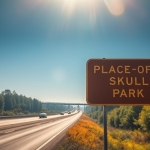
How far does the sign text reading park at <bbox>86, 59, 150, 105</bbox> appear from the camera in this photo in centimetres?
551

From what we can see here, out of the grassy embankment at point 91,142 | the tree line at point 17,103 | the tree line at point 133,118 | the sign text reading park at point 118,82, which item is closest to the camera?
the sign text reading park at point 118,82

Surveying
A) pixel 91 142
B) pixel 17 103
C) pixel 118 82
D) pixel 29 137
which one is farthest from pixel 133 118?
pixel 17 103

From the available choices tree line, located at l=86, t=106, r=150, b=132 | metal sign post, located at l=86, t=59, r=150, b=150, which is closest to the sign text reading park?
metal sign post, located at l=86, t=59, r=150, b=150

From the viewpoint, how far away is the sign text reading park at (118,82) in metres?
5.51

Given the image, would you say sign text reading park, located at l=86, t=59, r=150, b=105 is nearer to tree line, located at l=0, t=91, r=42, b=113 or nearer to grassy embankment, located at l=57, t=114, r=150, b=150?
grassy embankment, located at l=57, t=114, r=150, b=150

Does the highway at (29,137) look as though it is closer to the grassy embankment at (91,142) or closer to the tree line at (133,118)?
the grassy embankment at (91,142)

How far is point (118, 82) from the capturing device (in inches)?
219

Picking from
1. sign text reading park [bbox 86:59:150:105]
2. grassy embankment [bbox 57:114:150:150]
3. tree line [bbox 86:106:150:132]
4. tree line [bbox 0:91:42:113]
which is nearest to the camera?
sign text reading park [bbox 86:59:150:105]

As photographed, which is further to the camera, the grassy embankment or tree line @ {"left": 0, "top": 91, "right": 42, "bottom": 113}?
tree line @ {"left": 0, "top": 91, "right": 42, "bottom": 113}

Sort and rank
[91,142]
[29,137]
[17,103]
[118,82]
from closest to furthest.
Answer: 1. [118,82]
2. [91,142]
3. [29,137]
4. [17,103]

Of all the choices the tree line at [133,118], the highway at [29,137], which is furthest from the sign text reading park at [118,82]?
the tree line at [133,118]

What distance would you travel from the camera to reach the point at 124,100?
18.1 feet

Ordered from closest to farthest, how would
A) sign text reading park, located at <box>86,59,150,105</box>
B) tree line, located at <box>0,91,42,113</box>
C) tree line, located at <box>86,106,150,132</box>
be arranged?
sign text reading park, located at <box>86,59,150,105</box>, tree line, located at <box>86,106,150,132</box>, tree line, located at <box>0,91,42,113</box>

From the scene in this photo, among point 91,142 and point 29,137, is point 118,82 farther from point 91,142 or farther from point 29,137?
point 29,137
